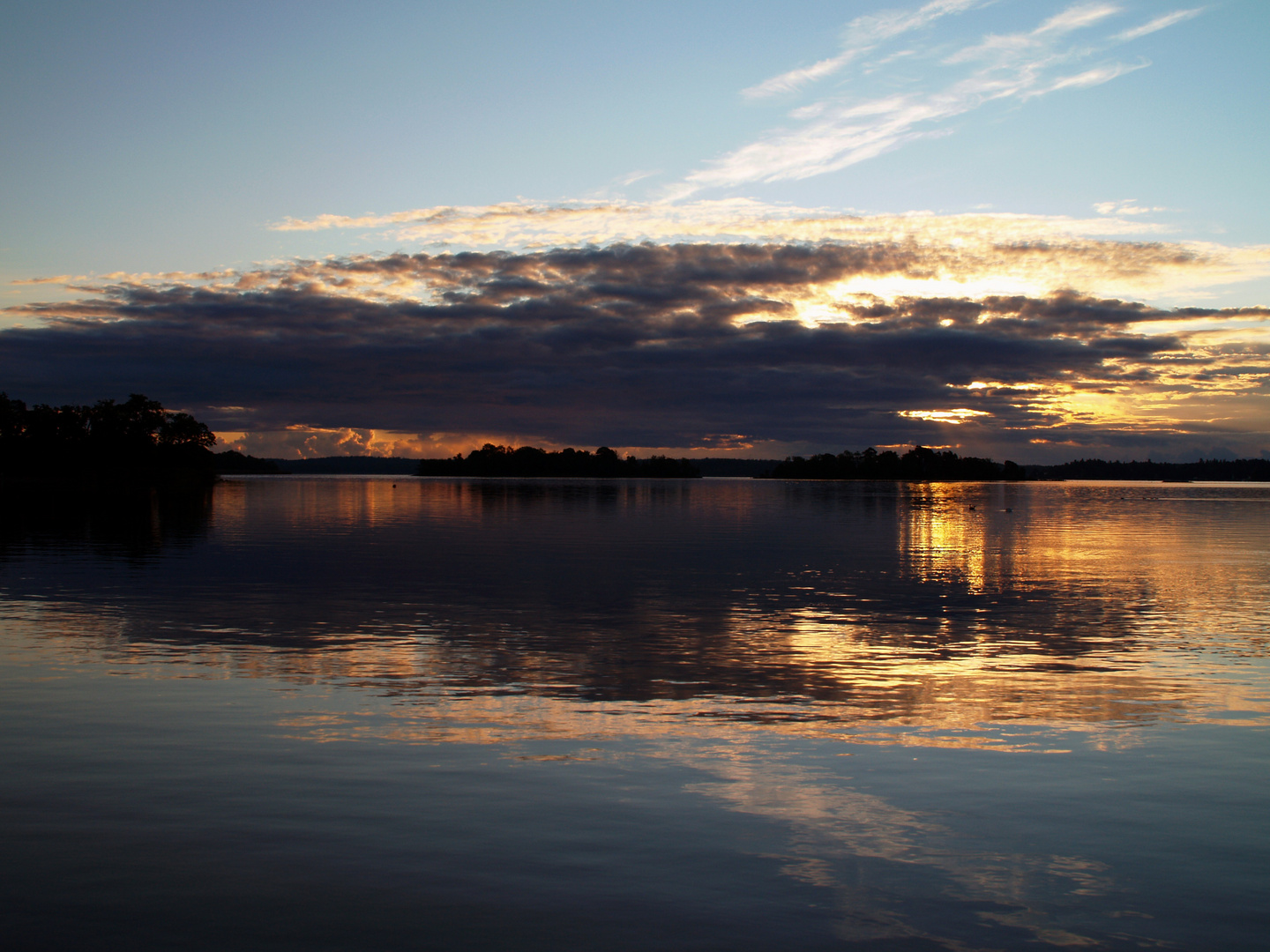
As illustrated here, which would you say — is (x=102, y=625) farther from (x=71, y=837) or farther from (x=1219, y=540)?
(x=1219, y=540)

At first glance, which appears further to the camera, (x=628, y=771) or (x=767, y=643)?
(x=767, y=643)

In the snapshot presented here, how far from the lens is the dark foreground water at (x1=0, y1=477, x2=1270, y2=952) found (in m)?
7.88

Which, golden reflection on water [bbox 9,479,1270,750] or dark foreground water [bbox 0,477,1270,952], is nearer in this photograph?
dark foreground water [bbox 0,477,1270,952]

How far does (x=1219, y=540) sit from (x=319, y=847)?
194ft

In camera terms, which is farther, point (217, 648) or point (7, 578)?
point (7, 578)

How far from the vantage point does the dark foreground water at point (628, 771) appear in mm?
7875

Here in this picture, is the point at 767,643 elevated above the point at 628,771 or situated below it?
below

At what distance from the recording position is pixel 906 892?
8.24 meters

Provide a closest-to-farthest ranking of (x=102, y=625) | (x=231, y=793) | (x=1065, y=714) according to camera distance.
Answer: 1. (x=231, y=793)
2. (x=1065, y=714)
3. (x=102, y=625)

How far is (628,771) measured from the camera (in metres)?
11.5

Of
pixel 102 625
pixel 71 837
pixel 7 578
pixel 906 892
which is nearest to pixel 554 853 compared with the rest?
pixel 906 892

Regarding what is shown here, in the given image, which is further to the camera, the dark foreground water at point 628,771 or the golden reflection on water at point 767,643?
the golden reflection on water at point 767,643

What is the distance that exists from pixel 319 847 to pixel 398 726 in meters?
4.56

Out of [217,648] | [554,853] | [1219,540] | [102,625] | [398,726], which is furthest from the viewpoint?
[1219,540]
